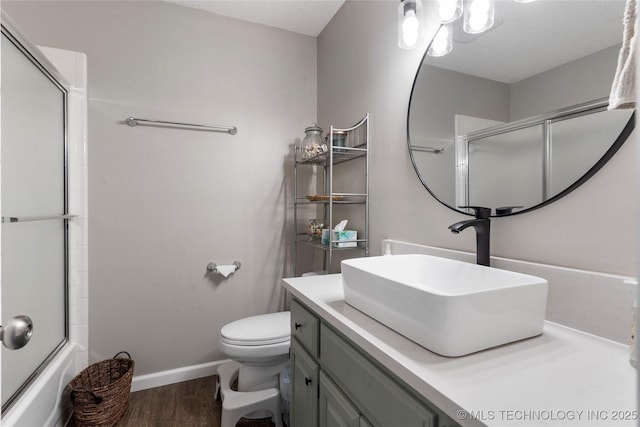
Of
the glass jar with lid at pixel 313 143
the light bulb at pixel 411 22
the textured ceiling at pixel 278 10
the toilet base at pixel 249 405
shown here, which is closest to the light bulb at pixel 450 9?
the light bulb at pixel 411 22

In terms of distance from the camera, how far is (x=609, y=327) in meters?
0.69

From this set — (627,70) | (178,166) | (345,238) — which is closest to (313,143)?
(345,238)

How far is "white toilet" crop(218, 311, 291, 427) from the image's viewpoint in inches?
58.7

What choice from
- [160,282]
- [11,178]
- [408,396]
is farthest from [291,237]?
[408,396]

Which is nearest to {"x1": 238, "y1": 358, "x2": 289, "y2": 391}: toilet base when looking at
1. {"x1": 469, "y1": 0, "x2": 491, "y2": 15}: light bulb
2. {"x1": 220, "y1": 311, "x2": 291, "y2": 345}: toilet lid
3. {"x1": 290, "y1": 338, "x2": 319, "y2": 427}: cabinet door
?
{"x1": 220, "y1": 311, "x2": 291, "y2": 345}: toilet lid

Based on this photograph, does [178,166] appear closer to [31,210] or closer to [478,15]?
[31,210]

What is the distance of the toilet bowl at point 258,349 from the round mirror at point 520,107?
1054mm

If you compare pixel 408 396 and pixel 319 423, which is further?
pixel 319 423

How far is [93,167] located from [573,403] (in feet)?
7.36

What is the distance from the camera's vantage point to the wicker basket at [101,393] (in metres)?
1.46

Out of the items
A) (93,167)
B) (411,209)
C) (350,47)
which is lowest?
(411,209)

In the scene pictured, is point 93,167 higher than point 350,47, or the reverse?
point 350,47

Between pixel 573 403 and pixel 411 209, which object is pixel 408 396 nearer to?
pixel 573 403

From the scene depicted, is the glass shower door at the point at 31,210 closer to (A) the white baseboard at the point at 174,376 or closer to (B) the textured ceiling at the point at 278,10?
(A) the white baseboard at the point at 174,376
